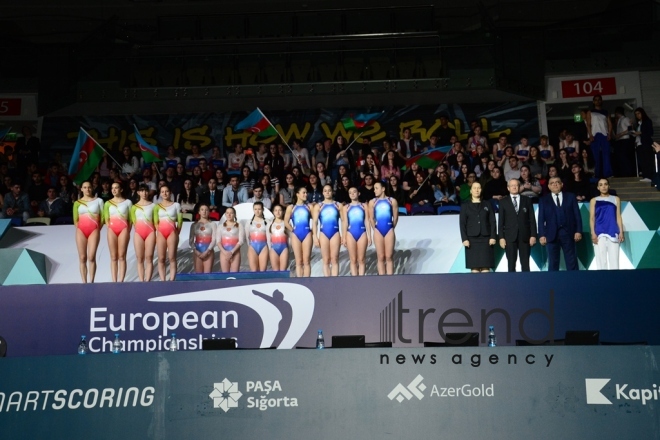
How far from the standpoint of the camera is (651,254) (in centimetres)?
1353

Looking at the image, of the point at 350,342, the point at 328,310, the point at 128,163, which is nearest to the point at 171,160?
the point at 128,163

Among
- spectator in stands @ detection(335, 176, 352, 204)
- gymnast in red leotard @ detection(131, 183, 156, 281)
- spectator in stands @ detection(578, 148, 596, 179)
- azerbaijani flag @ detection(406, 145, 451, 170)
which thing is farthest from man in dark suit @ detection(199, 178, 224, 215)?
spectator in stands @ detection(578, 148, 596, 179)

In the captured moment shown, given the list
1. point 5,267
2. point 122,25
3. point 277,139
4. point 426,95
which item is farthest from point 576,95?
point 5,267

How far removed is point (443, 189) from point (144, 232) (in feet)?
20.1

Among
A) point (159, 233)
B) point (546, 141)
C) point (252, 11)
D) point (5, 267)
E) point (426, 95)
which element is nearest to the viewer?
point (159, 233)

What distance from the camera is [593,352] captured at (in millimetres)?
8047

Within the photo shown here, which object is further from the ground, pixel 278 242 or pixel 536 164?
pixel 536 164

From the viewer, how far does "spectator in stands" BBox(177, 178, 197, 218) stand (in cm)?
1649

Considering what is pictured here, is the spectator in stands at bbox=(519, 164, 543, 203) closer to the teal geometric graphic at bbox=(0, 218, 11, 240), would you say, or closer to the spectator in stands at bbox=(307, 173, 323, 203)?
the spectator in stands at bbox=(307, 173, 323, 203)

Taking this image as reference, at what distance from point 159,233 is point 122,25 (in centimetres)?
1014

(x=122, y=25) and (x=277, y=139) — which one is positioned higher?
(x=122, y=25)

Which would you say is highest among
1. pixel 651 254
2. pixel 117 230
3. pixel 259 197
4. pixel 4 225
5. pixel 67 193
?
pixel 67 193

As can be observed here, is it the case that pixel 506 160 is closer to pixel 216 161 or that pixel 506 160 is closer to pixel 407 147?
pixel 407 147

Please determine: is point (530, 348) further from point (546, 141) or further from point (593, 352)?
point (546, 141)
